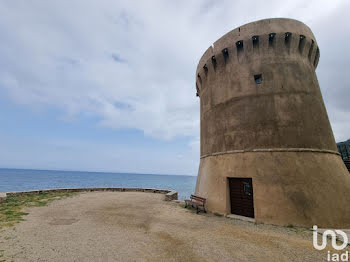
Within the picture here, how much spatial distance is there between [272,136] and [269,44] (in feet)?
19.8

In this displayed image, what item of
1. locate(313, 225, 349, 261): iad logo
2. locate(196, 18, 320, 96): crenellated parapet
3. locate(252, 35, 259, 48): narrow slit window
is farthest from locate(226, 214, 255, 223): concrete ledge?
locate(252, 35, 259, 48): narrow slit window

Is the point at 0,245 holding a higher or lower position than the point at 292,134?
lower

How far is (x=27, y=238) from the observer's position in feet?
20.3

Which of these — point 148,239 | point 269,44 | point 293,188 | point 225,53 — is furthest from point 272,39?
point 148,239

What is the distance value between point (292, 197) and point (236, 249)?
4.77 m

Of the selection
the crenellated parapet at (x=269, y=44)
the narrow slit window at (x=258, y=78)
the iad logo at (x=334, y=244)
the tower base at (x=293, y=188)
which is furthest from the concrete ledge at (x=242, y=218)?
the crenellated parapet at (x=269, y=44)

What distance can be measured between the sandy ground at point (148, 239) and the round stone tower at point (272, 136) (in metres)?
1.51

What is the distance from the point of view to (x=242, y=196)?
9953 millimetres

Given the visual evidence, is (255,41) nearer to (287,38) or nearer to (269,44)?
(269,44)

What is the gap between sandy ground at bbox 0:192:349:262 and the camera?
17.1ft

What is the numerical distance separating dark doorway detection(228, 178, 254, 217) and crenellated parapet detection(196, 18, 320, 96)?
7.46 meters

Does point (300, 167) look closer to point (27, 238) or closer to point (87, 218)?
point (87, 218)

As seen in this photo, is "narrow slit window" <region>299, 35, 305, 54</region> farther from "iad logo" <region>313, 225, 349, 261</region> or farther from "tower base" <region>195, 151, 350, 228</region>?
"iad logo" <region>313, 225, 349, 261</region>

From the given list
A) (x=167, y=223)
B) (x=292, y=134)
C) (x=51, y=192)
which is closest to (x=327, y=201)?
(x=292, y=134)
